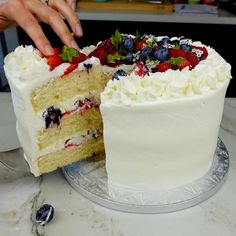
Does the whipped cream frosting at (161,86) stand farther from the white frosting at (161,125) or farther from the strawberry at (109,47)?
the strawberry at (109,47)

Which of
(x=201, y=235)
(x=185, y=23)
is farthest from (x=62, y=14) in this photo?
(x=185, y=23)

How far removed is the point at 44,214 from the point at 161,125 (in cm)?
43

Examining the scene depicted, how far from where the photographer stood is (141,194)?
51.1 inches

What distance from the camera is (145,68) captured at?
1308mm

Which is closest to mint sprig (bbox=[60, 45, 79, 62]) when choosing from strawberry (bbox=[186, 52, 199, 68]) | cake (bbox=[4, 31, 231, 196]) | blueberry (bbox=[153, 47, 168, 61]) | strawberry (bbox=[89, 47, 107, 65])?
cake (bbox=[4, 31, 231, 196])

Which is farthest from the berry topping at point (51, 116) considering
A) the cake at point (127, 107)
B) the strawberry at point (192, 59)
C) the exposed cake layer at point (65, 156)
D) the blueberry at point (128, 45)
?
the strawberry at point (192, 59)

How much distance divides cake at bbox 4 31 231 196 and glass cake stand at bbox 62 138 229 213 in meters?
0.03

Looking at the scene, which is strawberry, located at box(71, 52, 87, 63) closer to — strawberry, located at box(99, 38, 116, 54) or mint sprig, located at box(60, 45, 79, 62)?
mint sprig, located at box(60, 45, 79, 62)

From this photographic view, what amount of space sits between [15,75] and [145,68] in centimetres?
41

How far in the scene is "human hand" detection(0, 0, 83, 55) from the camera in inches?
51.2

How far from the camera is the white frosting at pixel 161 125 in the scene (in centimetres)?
120

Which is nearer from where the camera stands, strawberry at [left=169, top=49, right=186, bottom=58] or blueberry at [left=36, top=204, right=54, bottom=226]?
blueberry at [left=36, top=204, right=54, bottom=226]

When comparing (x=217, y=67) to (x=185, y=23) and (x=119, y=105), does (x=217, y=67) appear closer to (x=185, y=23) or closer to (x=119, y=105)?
(x=119, y=105)

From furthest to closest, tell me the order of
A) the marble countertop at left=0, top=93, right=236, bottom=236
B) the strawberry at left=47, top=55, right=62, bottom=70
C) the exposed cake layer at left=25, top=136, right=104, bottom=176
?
the exposed cake layer at left=25, top=136, right=104, bottom=176 → the strawberry at left=47, top=55, right=62, bottom=70 → the marble countertop at left=0, top=93, right=236, bottom=236
